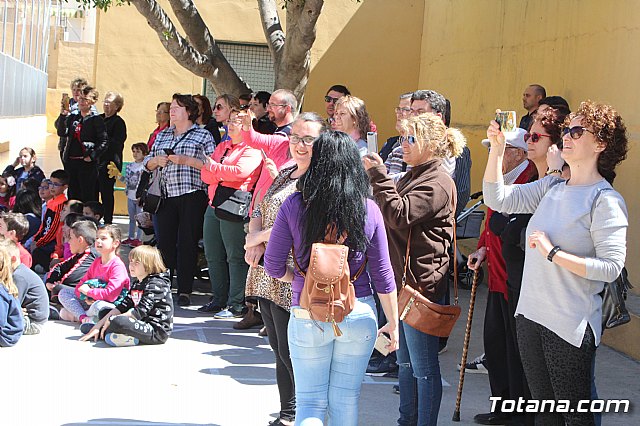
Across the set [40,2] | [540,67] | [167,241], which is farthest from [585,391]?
[40,2]

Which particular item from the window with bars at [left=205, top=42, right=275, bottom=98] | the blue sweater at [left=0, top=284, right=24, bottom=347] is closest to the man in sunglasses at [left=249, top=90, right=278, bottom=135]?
the blue sweater at [left=0, top=284, right=24, bottom=347]

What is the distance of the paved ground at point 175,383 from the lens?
19.3ft

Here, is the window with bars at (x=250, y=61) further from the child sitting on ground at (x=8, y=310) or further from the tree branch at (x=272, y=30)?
the child sitting on ground at (x=8, y=310)

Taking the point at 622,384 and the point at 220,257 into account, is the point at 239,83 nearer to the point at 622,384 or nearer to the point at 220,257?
the point at 220,257

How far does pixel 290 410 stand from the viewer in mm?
5512

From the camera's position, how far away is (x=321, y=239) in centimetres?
432

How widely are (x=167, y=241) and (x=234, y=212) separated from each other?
1.46m

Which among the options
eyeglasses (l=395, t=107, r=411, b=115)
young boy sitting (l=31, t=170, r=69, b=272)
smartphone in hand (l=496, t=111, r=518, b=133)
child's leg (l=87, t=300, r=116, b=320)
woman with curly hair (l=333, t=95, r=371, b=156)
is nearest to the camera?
smartphone in hand (l=496, t=111, r=518, b=133)

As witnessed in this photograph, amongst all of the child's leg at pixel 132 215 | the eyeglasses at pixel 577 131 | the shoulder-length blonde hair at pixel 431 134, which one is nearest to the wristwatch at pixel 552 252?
the eyeglasses at pixel 577 131

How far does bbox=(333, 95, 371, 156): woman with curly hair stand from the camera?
704cm

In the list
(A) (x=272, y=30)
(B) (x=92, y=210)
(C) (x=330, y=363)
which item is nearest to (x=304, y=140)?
(C) (x=330, y=363)

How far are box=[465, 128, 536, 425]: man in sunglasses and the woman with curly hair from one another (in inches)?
54.7

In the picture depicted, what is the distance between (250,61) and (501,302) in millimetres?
10662

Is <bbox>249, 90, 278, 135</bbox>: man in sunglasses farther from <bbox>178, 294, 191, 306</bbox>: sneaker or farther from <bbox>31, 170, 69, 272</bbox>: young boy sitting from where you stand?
<bbox>31, 170, 69, 272</bbox>: young boy sitting
